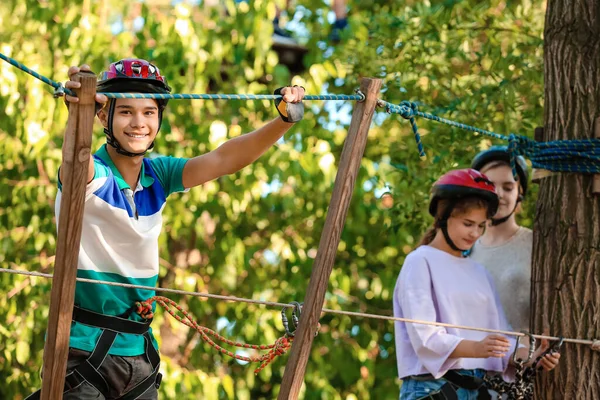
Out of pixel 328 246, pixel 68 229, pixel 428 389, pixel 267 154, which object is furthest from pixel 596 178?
pixel 267 154

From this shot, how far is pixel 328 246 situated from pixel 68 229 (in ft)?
2.54

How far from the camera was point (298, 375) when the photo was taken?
295cm

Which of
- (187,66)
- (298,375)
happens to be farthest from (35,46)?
(298,375)

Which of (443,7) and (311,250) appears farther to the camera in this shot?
(311,250)

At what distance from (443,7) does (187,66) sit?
1745mm

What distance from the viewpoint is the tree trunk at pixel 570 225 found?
3732 mm

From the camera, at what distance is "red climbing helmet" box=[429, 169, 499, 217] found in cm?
397

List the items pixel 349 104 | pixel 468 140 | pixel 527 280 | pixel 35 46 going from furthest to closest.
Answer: pixel 349 104 < pixel 35 46 < pixel 468 140 < pixel 527 280

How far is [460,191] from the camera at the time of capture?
3.97 m

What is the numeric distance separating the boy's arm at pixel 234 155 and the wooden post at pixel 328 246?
22cm

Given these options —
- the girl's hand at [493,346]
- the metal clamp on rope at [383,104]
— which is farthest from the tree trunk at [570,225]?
the metal clamp on rope at [383,104]

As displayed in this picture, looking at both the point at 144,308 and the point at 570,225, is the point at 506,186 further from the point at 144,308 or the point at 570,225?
the point at 144,308

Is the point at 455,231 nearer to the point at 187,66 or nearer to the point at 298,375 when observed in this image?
the point at 298,375

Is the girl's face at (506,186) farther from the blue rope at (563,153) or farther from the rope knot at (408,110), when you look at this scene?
the rope knot at (408,110)
